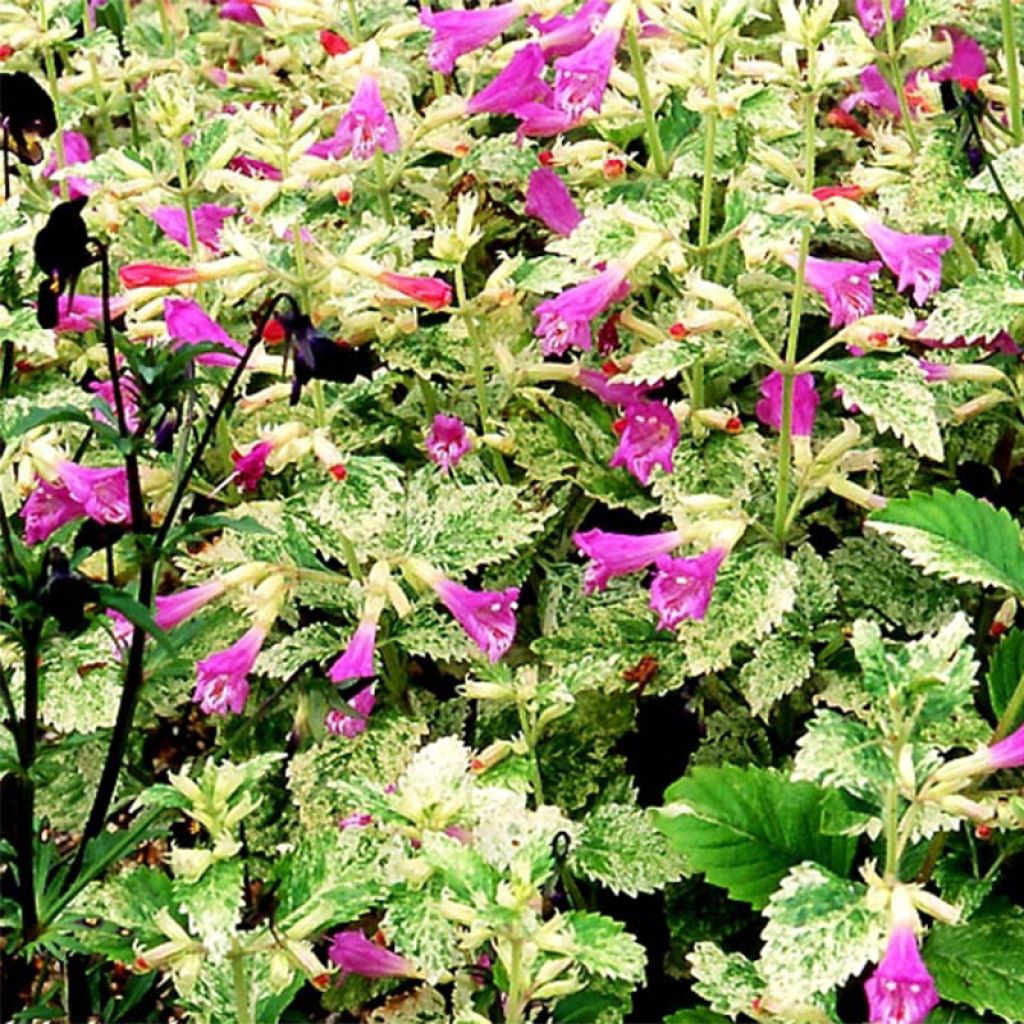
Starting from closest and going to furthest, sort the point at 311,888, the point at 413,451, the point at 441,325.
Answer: the point at 311,888 < the point at 441,325 < the point at 413,451

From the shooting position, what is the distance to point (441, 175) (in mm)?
2385

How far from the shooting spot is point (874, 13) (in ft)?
7.00

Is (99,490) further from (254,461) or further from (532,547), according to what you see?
(532,547)

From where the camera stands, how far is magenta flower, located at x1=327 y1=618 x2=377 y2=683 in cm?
174

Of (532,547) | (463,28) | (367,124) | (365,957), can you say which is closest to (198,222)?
(367,124)

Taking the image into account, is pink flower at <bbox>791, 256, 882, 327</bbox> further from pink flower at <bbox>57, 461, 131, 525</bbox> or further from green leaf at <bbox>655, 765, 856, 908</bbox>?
pink flower at <bbox>57, 461, 131, 525</bbox>

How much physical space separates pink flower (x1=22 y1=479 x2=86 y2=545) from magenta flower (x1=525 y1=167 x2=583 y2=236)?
70 cm

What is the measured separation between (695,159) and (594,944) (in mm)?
999

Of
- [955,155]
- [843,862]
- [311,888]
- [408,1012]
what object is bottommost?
[408,1012]


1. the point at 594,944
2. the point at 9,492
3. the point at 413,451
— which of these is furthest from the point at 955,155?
the point at 9,492

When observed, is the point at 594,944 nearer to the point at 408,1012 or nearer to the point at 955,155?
the point at 408,1012

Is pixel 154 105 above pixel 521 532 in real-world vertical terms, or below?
above

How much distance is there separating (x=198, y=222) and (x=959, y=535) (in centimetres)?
117

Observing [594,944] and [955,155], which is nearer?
[594,944]
